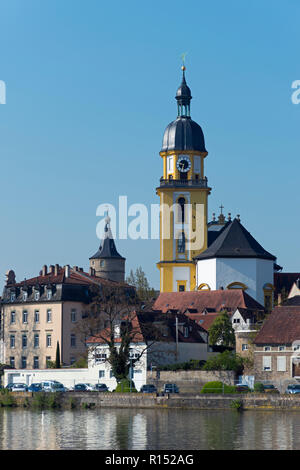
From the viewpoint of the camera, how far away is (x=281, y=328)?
3346 inches

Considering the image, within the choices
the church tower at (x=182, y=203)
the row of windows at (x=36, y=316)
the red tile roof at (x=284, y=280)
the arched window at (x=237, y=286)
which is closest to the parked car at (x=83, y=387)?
the row of windows at (x=36, y=316)

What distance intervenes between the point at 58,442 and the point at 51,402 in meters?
23.4

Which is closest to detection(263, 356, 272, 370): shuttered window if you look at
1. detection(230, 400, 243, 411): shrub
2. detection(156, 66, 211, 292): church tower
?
detection(230, 400, 243, 411): shrub

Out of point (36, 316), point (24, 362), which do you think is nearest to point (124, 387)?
point (36, 316)

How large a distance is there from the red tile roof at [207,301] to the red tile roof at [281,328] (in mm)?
19070

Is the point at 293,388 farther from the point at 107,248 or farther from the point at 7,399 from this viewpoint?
the point at 107,248

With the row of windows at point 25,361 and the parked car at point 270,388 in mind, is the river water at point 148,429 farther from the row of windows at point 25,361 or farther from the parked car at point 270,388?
the row of windows at point 25,361

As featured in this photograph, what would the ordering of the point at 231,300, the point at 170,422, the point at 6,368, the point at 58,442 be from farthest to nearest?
the point at 231,300 → the point at 6,368 → the point at 170,422 → the point at 58,442

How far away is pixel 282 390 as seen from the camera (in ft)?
263

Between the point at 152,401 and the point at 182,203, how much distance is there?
185 ft

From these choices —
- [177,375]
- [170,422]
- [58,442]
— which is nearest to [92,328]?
[177,375]

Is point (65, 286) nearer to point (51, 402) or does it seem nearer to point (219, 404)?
point (51, 402)

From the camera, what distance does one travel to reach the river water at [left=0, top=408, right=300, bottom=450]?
53.4 meters
